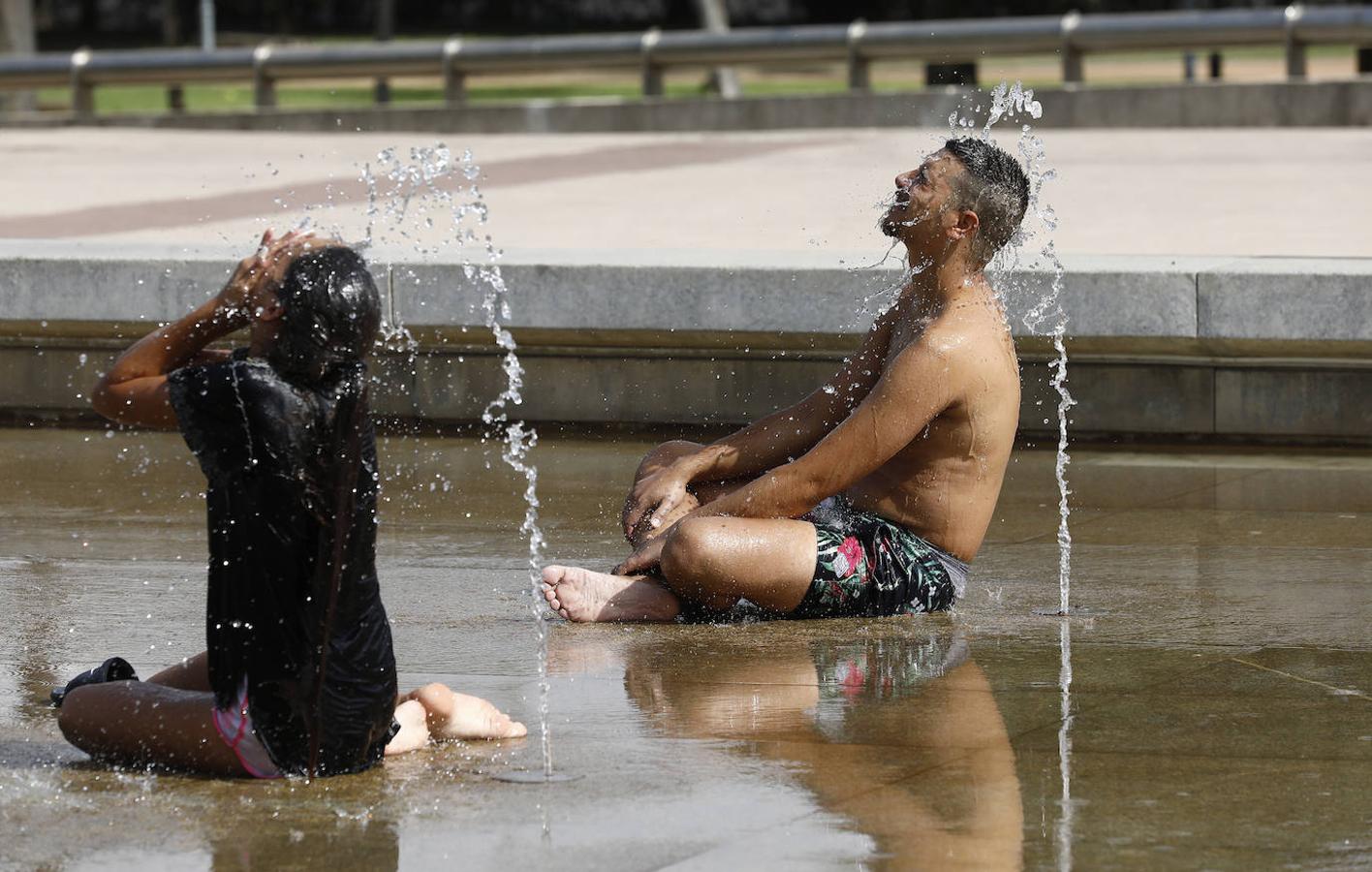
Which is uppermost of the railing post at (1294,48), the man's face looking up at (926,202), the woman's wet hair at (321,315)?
the railing post at (1294,48)

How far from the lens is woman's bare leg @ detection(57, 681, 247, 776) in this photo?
4125mm

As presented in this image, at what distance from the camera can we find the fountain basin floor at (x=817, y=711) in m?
3.72

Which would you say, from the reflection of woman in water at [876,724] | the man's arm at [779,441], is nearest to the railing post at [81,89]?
the man's arm at [779,441]

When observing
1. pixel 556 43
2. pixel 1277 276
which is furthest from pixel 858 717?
pixel 556 43

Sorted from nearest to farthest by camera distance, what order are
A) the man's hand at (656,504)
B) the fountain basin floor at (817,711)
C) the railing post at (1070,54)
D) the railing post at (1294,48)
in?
the fountain basin floor at (817,711), the man's hand at (656,504), the railing post at (1294,48), the railing post at (1070,54)

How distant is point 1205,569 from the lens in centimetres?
604

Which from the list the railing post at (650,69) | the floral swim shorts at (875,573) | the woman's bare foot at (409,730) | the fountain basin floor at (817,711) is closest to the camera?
the fountain basin floor at (817,711)

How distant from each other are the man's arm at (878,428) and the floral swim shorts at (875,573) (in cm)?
12

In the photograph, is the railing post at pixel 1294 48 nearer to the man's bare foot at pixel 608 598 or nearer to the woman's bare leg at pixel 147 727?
the man's bare foot at pixel 608 598

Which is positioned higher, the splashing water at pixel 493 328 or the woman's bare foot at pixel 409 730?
the splashing water at pixel 493 328

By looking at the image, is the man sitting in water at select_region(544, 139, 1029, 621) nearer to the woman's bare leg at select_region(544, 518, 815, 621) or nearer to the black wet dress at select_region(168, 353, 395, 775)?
the woman's bare leg at select_region(544, 518, 815, 621)

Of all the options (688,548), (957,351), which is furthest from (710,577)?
(957,351)

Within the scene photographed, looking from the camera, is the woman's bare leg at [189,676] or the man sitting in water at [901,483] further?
the man sitting in water at [901,483]

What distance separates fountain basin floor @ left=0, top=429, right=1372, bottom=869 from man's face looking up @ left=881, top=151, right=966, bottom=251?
93 cm
